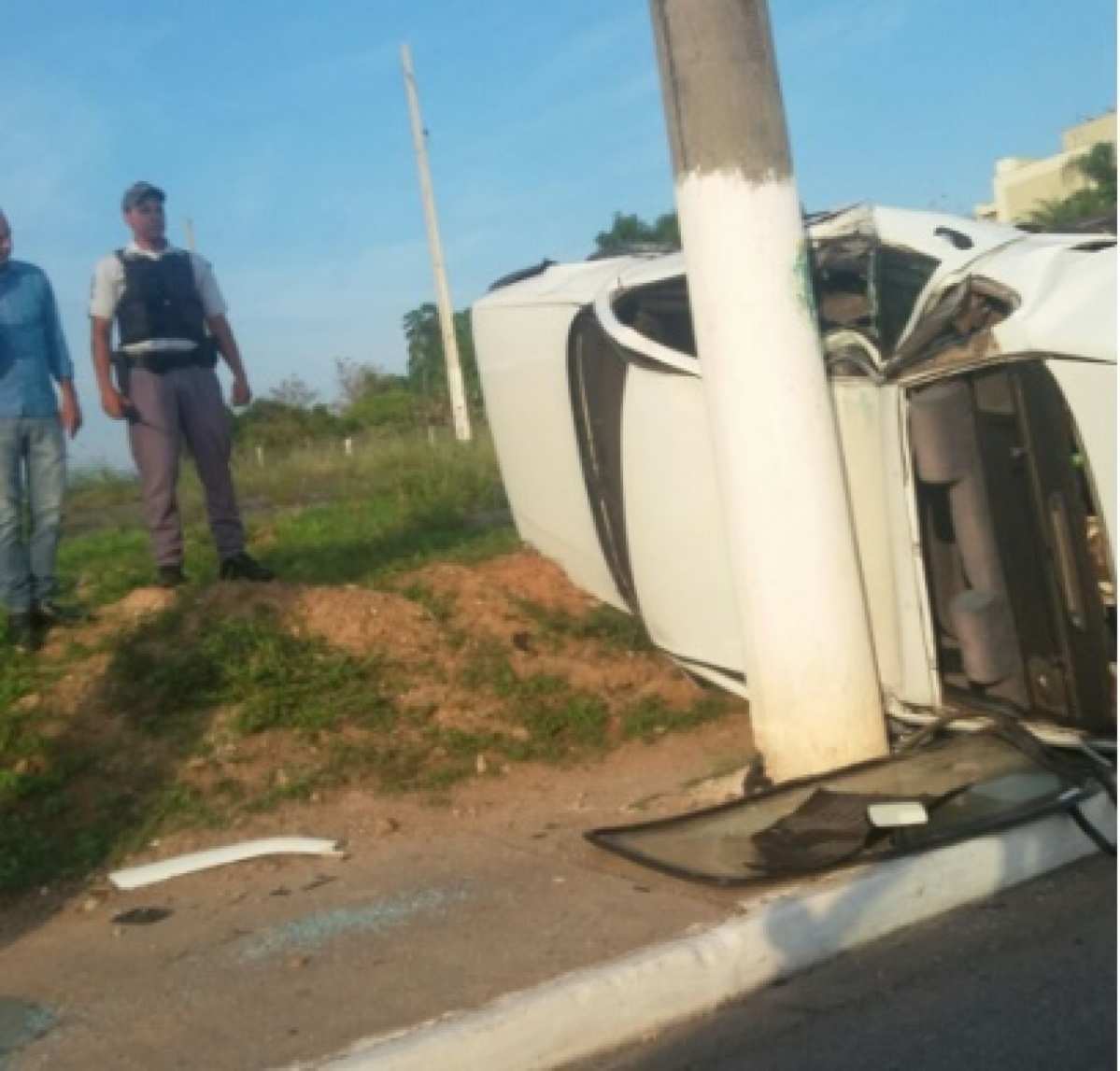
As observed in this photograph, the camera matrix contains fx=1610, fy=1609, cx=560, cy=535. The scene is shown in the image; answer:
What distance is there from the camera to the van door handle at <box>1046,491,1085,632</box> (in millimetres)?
5352

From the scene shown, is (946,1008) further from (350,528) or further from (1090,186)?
(1090,186)

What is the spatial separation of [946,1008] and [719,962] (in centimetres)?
62

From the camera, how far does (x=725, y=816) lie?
221 inches

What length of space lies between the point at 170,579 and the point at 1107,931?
473 centimetres

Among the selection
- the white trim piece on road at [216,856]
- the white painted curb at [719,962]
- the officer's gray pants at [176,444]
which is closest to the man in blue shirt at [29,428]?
the officer's gray pants at [176,444]

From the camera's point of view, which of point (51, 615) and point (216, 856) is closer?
point (216, 856)

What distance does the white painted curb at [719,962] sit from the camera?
13.1ft

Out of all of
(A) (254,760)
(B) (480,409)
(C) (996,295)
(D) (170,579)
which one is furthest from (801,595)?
(B) (480,409)

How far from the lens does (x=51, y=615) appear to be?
7176 millimetres

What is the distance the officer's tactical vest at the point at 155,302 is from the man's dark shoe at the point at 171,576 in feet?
3.60

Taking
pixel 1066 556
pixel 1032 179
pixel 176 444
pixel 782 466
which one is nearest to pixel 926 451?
pixel 782 466

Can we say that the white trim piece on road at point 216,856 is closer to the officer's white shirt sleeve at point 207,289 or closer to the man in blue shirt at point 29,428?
the man in blue shirt at point 29,428

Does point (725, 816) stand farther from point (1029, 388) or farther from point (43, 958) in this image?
point (43, 958)

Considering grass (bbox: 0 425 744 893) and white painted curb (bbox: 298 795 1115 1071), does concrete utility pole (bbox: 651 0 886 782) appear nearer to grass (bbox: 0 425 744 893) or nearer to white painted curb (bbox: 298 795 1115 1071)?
white painted curb (bbox: 298 795 1115 1071)
